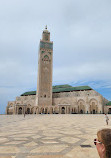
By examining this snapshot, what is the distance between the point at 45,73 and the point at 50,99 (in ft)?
33.6

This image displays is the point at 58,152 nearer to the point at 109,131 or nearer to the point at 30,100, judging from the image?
the point at 109,131

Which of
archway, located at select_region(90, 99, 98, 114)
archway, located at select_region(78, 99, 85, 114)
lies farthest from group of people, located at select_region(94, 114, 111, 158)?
archway, located at select_region(78, 99, 85, 114)

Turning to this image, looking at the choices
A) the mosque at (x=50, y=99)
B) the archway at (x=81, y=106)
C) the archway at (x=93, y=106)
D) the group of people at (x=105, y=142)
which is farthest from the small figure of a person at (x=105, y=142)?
the archway at (x=81, y=106)

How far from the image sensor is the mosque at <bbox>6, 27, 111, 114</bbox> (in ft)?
132

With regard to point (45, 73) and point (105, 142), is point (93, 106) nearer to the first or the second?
point (45, 73)

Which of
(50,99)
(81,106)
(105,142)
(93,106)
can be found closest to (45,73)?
(50,99)

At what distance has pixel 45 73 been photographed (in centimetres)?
4925

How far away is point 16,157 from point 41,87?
44722 mm

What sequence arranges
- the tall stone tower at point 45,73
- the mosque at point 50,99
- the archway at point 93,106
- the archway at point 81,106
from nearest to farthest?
the mosque at point 50,99
the archway at point 93,106
the archway at point 81,106
the tall stone tower at point 45,73

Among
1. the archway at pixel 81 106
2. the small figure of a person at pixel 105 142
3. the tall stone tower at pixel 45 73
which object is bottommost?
the archway at pixel 81 106

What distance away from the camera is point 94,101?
1596 inches

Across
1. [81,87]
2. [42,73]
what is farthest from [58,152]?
[81,87]

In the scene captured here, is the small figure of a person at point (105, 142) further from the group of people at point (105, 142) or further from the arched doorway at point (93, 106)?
the arched doorway at point (93, 106)

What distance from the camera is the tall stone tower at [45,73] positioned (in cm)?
4631
